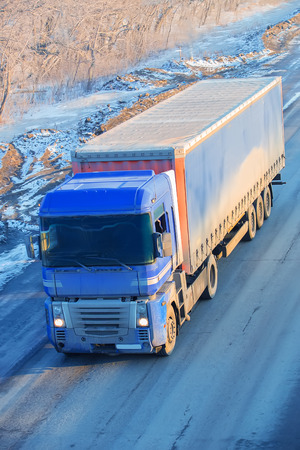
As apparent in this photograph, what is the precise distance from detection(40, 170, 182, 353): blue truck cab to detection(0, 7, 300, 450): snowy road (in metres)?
0.66

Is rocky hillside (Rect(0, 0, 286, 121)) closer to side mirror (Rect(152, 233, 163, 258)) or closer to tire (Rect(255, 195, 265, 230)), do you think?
tire (Rect(255, 195, 265, 230))

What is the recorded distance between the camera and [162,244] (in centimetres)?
1171

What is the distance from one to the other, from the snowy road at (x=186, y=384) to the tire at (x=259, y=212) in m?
2.81

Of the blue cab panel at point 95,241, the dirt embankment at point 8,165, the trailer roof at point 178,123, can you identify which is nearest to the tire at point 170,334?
the blue cab panel at point 95,241

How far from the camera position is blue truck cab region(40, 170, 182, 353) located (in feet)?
38.3

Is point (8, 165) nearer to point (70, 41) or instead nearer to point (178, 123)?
point (178, 123)

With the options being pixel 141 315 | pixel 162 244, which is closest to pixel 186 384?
pixel 141 315

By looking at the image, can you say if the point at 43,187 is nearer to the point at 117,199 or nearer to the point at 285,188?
the point at 285,188

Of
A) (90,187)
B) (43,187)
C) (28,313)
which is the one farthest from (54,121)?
(90,187)

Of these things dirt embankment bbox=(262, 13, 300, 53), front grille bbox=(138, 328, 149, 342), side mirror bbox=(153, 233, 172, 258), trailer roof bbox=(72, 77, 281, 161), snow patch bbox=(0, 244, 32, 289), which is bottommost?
snow patch bbox=(0, 244, 32, 289)

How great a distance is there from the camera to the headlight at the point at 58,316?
12.3 meters

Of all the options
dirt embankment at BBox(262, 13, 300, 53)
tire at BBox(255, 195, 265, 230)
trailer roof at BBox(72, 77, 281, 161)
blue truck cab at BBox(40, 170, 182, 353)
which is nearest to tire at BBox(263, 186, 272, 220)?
tire at BBox(255, 195, 265, 230)

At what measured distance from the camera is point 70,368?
41.9 feet

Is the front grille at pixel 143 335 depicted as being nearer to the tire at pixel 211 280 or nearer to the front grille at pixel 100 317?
the front grille at pixel 100 317
